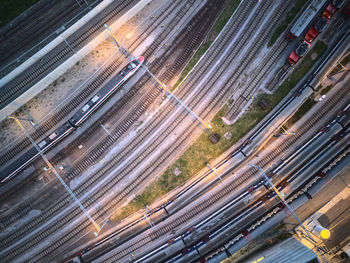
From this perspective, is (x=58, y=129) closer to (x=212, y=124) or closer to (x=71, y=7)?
(x=71, y=7)

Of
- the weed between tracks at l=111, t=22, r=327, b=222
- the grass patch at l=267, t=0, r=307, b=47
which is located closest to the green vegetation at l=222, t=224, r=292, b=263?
the weed between tracks at l=111, t=22, r=327, b=222

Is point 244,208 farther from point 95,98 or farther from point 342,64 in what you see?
point 95,98

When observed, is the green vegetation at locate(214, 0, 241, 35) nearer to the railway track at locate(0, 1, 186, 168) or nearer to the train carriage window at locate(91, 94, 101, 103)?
the railway track at locate(0, 1, 186, 168)

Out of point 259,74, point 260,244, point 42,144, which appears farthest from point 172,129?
point 260,244

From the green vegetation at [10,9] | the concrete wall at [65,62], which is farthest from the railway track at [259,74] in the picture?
the green vegetation at [10,9]

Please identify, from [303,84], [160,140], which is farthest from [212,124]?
[303,84]
